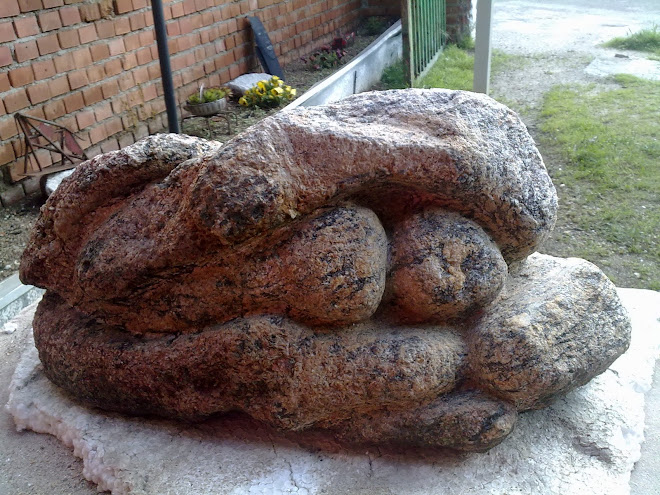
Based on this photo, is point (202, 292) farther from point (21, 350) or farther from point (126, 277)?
point (21, 350)

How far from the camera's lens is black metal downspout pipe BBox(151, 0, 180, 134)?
393 cm

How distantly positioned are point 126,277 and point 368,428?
85 centimetres

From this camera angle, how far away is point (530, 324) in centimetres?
191

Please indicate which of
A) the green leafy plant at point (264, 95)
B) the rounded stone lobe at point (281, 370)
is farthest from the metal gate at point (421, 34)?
the rounded stone lobe at point (281, 370)

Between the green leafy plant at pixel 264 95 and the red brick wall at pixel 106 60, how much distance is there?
1.34 ft

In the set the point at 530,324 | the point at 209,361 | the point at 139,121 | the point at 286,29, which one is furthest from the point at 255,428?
the point at 286,29

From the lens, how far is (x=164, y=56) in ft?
13.2

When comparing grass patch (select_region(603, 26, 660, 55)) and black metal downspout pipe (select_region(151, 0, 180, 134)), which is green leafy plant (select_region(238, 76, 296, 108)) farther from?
grass patch (select_region(603, 26, 660, 55))

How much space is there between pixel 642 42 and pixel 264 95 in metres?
3.65

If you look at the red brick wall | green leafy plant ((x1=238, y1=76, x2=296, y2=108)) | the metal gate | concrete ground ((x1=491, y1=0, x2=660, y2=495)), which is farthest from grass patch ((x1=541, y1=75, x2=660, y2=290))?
the red brick wall

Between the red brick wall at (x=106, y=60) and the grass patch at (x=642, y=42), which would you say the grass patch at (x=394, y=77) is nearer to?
the red brick wall at (x=106, y=60)

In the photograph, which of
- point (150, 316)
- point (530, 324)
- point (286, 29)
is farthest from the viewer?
point (286, 29)

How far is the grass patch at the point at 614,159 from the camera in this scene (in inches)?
154

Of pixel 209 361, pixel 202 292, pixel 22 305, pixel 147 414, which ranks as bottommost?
pixel 22 305
